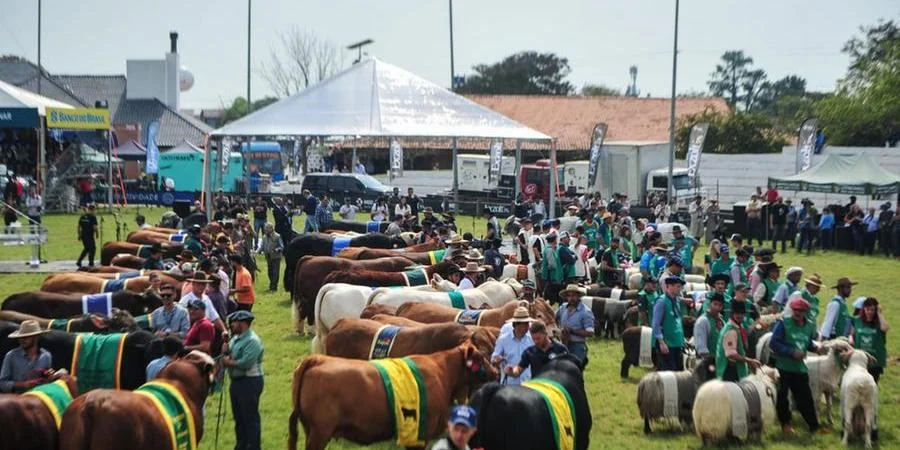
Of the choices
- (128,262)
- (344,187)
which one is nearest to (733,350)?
(128,262)

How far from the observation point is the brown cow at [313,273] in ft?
54.1

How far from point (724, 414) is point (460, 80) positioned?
2989 inches

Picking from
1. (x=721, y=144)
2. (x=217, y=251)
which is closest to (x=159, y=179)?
(x=721, y=144)

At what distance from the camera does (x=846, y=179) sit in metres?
29.5

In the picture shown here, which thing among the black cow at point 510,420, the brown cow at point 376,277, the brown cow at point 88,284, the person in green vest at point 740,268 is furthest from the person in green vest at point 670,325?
the brown cow at point 88,284

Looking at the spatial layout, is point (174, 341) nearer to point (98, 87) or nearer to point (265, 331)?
point (265, 331)

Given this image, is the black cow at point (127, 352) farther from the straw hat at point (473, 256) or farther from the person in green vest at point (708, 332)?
the straw hat at point (473, 256)

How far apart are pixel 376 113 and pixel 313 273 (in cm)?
1170

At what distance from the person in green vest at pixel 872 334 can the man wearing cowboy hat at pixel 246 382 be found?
6204 millimetres

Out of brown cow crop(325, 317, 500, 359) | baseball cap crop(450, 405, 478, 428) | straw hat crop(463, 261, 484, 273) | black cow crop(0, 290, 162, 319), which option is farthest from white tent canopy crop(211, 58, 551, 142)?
baseball cap crop(450, 405, 478, 428)

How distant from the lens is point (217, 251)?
16.5 meters

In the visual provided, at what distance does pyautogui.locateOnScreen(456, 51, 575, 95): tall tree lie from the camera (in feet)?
297

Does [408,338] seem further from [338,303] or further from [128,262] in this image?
[128,262]

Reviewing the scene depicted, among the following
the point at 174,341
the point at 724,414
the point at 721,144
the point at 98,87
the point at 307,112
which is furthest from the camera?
the point at 98,87
